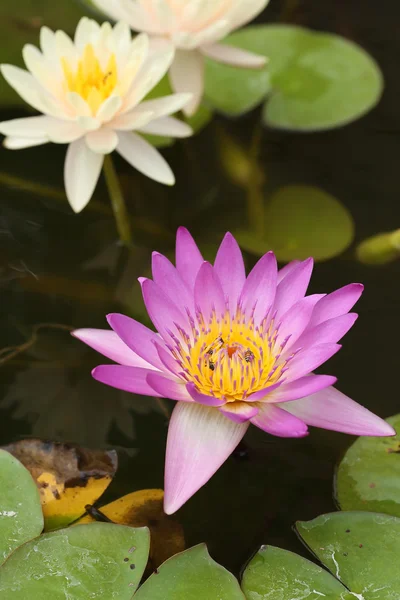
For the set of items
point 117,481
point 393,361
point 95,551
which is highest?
point 95,551

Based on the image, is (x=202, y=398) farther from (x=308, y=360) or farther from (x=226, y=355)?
(x=308, y=360)

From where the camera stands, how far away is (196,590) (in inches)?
56.2

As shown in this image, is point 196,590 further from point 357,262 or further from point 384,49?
point 384,49

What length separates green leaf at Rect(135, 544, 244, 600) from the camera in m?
1.42

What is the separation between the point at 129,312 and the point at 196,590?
102 centimetres

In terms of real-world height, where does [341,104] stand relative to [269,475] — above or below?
above

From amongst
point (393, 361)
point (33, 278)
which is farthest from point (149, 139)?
point (393, 361)

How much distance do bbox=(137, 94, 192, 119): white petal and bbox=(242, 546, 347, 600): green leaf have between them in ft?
4.24

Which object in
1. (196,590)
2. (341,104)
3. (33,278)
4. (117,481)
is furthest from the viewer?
(341,104)

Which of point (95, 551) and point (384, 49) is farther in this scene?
point (384, 49)

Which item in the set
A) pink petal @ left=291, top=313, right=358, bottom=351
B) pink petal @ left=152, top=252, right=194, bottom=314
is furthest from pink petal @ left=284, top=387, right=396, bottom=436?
pink petal @ left=152, top=252, right=194, bottom=314

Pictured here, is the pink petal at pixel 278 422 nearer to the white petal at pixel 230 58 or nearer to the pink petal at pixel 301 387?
the pink petal at pixel 301 387

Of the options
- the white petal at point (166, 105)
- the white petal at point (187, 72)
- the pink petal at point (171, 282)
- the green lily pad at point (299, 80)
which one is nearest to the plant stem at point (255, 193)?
the green lily pad at point (299, 80)

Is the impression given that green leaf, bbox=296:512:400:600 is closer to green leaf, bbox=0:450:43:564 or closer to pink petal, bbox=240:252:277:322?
pink petal, bbox=240:252:277:322
